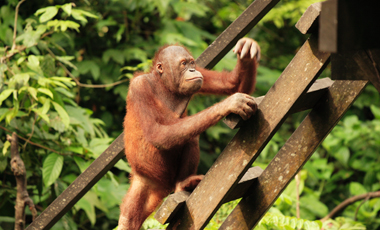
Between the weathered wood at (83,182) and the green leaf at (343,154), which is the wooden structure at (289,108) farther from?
the green leaf at (343,154)

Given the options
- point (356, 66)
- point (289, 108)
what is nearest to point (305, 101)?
point (289, 108)

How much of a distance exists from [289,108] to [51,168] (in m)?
2.20

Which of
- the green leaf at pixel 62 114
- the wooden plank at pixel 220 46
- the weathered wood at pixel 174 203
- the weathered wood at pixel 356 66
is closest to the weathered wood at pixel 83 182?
the wooden plank at pixel 220 46

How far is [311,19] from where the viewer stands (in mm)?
1697

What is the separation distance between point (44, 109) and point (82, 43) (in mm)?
2309

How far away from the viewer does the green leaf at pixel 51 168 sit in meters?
3.19

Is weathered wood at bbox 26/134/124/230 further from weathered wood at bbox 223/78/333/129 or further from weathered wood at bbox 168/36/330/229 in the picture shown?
weathered wood at bbox 223/78/333/129

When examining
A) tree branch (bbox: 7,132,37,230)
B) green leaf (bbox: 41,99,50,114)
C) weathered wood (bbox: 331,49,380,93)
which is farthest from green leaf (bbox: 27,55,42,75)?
weathered wood (bbox: 331,49,380,93)

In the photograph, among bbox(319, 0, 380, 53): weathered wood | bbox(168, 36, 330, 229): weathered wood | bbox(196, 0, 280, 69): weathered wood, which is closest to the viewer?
bbox(319, 0, 380, 53): weathered wood

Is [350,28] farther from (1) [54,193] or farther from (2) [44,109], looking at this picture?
(1) [54,193]

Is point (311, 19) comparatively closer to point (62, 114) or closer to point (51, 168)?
point (62, 114)

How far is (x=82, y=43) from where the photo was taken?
518 cm

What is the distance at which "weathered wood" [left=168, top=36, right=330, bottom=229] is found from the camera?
1832 millimetres

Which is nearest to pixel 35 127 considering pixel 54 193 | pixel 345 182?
pixel 54 193
